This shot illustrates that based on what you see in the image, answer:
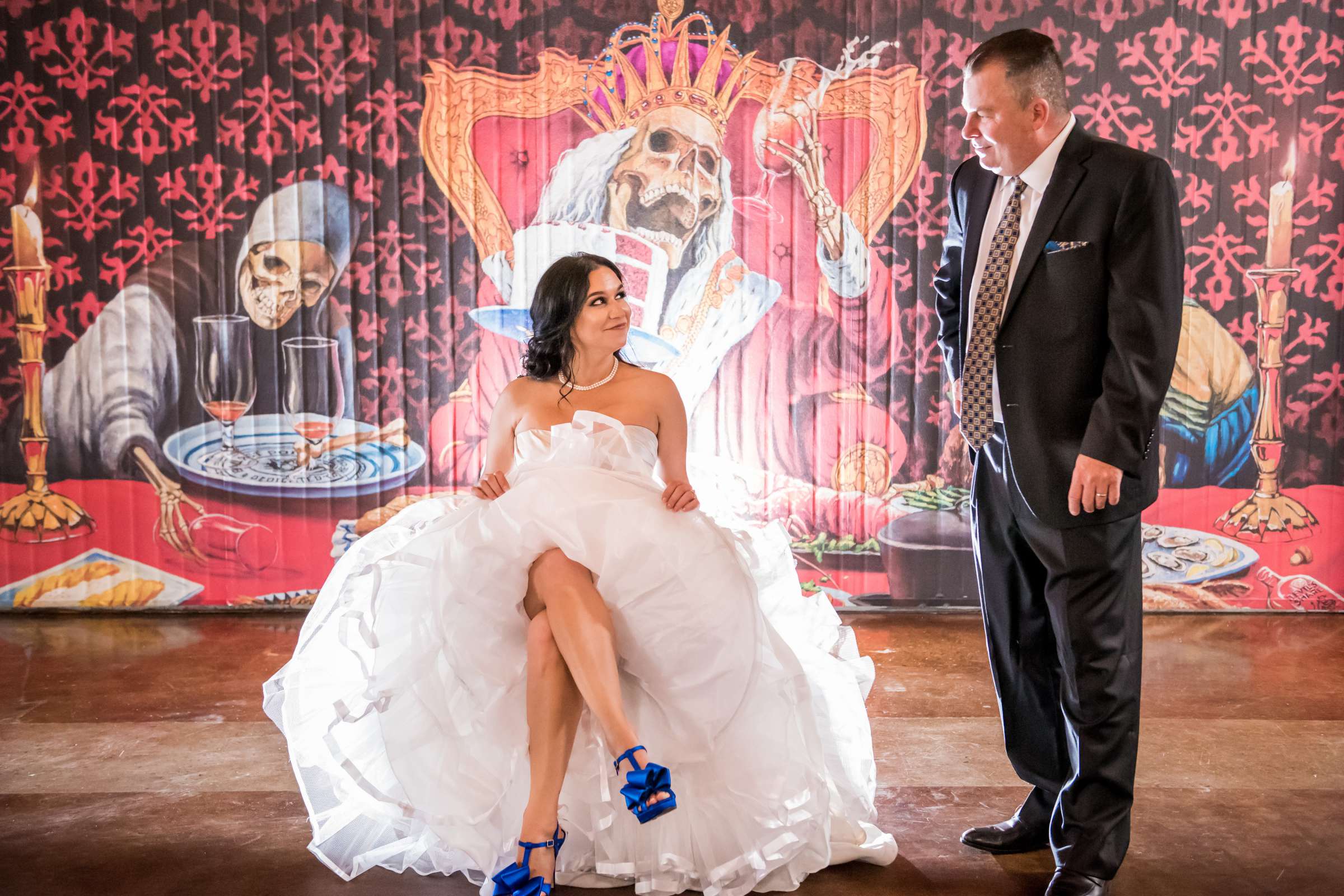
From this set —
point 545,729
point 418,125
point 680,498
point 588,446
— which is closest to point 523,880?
point 545,729

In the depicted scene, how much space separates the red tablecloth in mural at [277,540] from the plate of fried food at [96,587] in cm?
4

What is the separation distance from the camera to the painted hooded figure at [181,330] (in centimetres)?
436

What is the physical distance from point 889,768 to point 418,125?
321 centimetres

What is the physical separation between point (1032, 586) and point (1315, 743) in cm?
147

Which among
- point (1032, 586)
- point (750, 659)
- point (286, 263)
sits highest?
point (286, 263)

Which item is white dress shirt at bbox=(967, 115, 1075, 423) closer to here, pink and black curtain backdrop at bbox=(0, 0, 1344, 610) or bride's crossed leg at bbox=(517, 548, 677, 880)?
bride's crossed leg at bbox=(517, 548, 677, 880)

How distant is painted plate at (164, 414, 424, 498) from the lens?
4426 millimetres

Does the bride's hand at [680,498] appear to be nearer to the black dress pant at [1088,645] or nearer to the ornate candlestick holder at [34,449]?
the black dress pant at [1088,645]

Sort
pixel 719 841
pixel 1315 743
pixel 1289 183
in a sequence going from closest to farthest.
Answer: pixel 719 841 → pixel 1315 743 → pixel 1289 183

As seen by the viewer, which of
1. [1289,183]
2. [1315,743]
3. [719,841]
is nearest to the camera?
[719,841]

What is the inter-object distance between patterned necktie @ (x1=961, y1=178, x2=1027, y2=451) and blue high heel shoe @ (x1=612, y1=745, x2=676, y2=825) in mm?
906

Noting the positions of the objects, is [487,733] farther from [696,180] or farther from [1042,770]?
[696,180]

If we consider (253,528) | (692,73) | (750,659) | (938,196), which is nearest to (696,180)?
(692,73)

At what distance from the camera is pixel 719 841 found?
2.05m
